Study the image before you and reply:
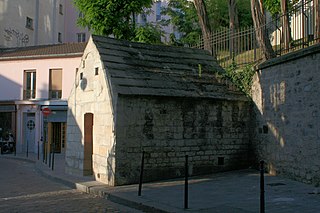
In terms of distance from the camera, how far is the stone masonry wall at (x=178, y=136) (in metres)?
11.7

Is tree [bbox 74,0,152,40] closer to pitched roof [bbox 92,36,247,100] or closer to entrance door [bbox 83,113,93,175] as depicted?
pitched roof [bbox 92,36,247,100]

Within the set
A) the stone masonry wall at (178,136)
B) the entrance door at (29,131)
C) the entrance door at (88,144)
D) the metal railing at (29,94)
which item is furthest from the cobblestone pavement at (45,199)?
the metal railing at (29,94)

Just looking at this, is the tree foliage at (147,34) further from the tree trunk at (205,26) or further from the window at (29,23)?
the window at (29,23)

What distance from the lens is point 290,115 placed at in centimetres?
1180

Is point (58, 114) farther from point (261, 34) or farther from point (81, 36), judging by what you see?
point (261, 34)

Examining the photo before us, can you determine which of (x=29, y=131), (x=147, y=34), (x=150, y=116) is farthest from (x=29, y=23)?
(x=150, y=116)

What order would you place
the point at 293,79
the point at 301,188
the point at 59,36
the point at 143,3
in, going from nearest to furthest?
the point at 301,188 → the point at 293,79 → the point at 143,3 → the point at 59,36

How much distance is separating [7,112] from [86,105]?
1904cm

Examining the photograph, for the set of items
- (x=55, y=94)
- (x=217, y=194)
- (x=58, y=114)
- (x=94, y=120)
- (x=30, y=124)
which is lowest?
(x=217, y=194)

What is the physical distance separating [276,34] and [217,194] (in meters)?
8.88

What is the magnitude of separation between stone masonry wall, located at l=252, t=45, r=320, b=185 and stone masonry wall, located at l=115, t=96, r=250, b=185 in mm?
805

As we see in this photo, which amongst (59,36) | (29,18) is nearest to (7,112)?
(29,18)

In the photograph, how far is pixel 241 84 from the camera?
48.4 feet

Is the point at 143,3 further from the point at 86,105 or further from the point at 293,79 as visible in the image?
the point at 293,79
